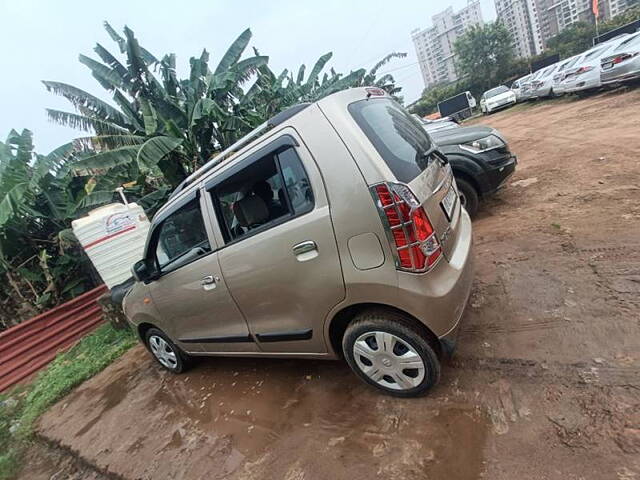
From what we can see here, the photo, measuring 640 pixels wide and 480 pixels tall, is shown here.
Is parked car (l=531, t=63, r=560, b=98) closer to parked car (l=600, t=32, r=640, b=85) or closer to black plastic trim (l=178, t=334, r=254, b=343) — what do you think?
parked car (l=600, t=32, r=640, b=85)

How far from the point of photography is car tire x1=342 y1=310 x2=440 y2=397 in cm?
215

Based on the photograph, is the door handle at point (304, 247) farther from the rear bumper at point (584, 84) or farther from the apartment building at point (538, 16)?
the apartment building at point (538, 16)

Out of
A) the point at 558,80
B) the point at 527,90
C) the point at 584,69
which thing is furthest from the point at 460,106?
the point at 584,69

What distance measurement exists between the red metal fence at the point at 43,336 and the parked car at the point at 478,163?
7.06 metres

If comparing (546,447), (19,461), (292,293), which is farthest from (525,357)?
(19,461)

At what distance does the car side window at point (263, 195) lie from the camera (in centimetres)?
225

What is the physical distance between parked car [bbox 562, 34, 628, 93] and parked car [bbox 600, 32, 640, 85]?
1.05 ft

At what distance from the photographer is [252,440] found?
2.62m

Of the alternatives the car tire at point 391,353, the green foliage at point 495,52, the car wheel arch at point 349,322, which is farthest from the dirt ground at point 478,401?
the green foliage at point 495,52

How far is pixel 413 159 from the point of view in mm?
2320

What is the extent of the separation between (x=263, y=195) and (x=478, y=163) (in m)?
3.07

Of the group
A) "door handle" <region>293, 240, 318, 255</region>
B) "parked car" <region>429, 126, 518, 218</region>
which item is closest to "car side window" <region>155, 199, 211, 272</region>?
"door handle" <region>293, 240, 318, 255</region>

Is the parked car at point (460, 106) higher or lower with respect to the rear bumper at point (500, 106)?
higher

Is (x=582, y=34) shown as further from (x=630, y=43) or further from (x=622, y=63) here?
(x=622, y=63)
